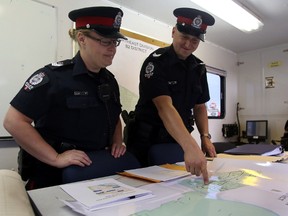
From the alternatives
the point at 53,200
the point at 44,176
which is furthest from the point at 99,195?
the point at 44,176

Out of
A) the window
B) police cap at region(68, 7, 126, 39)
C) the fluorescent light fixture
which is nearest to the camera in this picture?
police cap at region(68, 7, 126, 39)

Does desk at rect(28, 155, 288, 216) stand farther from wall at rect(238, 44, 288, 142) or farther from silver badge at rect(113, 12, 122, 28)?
wall at rect(238, 44, 288, 142)

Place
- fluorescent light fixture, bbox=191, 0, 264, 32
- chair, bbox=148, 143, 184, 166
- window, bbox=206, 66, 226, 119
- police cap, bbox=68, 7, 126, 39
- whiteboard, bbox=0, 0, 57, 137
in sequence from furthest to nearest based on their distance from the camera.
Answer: window, bbox=206, 66, 226, 119
fluorescent light fixture, bbox=191, 0, 264, 32
whiteboard, bbox=0, 0, 57, 137
chair, bbox=148, 143, 184, 166
police cap, bbox=68, 7, 126, 39

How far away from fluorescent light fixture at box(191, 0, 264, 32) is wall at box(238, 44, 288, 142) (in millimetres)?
1163

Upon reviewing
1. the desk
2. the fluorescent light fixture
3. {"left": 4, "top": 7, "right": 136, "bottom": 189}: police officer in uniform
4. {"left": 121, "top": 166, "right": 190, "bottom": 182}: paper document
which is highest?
the fluorescent light fixture

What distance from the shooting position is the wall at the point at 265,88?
3896 millimetres

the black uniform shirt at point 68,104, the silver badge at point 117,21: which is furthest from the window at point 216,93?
the black uniform shirt at point 68,104

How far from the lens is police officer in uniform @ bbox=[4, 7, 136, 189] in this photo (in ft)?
3.22

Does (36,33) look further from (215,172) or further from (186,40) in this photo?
(215,172)

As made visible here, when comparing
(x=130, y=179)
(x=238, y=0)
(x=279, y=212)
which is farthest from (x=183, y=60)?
(x=238, y=0)

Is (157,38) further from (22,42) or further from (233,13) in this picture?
(22,42)

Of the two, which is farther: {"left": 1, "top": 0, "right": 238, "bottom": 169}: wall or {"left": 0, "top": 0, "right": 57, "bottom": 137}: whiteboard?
{"left": 1, "top": 0, "right": 238, "bottom": 169}: wall

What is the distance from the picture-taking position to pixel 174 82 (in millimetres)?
1388

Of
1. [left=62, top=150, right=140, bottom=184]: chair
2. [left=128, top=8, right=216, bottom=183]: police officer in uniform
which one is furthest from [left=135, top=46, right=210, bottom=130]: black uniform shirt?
[left=62, top=150, right=140, bottom=184]: chair
